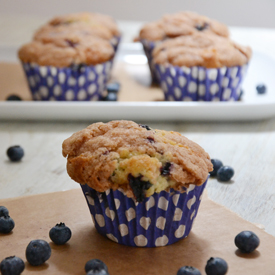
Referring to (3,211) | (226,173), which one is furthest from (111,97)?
(3,211)

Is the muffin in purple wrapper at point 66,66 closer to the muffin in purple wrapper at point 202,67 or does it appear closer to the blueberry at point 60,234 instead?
the muffin in purple wrapper at point 202,67

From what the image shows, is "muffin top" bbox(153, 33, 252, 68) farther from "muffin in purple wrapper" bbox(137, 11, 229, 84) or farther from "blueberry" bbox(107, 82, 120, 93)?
"blueberry" bbox(107, 82, 120, 93)

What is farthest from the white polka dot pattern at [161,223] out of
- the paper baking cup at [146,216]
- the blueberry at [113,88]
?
the blueberry at [113,88]

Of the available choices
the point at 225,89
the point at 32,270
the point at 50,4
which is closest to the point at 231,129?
the point at 225,89

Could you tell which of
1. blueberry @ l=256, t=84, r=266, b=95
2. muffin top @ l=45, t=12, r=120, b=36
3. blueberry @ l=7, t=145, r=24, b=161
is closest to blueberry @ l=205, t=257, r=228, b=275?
blueberry @ l=7, t=145, r=24, b=161

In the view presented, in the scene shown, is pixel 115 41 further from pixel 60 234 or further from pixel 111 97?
pixel 60 234

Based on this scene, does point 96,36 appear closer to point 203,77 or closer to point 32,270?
point 203,77

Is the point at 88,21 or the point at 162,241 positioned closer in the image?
the point at 162,241
